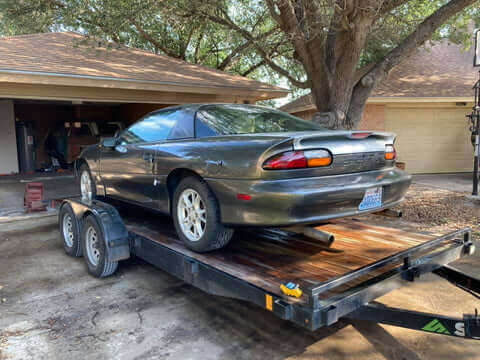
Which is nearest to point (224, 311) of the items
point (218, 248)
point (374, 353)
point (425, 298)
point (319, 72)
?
point (218, 248)

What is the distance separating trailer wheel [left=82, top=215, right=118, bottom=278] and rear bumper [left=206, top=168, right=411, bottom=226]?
1.73 m

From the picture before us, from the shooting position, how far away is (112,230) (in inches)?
164

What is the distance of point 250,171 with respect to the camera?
2977 millimetres

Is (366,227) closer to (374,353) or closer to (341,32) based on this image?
(374,353)

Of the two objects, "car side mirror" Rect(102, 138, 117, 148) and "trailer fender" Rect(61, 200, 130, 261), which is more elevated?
"car side mirror" Rect(102, 138, 117, 148)

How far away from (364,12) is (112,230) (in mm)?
5573

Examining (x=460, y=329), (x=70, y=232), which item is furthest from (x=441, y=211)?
(x=70, y=232)

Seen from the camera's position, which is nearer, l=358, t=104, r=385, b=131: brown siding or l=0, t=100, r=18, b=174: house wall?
l=358, t=104, r=385, b=131: brown siding

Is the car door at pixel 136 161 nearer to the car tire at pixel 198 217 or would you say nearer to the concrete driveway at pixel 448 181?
the car tire at pixel 198 217

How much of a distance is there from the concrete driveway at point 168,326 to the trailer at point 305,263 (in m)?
0.43

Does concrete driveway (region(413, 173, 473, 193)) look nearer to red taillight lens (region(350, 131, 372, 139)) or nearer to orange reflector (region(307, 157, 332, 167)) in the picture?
red taillight lens (region(350, 131, 372, 139))

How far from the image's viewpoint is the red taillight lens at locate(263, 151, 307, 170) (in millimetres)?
2914

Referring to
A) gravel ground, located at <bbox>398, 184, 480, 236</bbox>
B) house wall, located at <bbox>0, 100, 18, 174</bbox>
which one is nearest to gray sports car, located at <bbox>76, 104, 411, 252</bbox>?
gravel ground, located at <bbox>398, 184, 480, 236</bbox>

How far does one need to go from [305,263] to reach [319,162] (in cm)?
87
